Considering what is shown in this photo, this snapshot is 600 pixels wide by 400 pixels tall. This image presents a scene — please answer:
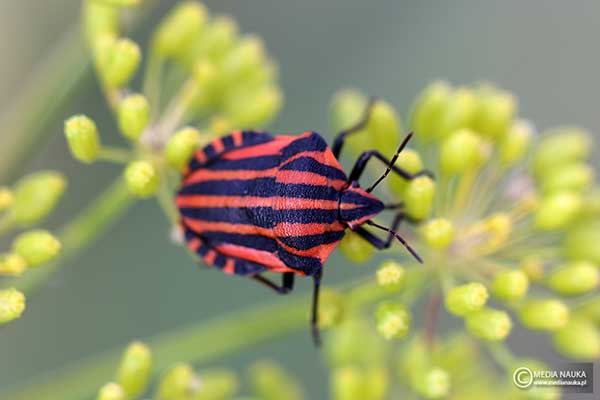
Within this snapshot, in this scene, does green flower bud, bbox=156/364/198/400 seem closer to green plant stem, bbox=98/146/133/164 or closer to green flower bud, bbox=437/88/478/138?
green plant stem, bbox=98/146/133/164

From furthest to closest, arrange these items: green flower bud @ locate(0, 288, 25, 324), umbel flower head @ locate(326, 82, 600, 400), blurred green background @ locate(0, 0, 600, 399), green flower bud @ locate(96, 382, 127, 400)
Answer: blurred green background @ locate(0, 0, 600, 399), umbel flower head @ locate(326, 82, 600, 400), green flower bud @ locate(96, 382, 127, 400), green flower bud @ locate(0, 288, 25, 324)

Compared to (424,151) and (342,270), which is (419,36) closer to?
(342,270)

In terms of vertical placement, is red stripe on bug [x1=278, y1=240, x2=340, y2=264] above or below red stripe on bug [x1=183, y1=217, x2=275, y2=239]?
Result: below

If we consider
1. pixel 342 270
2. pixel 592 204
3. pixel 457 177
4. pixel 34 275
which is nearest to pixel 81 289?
pixel 342 270

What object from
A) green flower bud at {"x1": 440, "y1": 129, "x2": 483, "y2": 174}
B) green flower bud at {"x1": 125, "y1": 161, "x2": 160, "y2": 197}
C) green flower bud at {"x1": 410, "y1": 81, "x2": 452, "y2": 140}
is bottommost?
green flower bud at {"x1": 125, "y1": 161, "x2": 160, "y2": 197}

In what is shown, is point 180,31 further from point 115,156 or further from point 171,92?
point 115,156

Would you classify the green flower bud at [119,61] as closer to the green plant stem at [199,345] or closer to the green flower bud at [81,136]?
the green flower bud at [81,136]

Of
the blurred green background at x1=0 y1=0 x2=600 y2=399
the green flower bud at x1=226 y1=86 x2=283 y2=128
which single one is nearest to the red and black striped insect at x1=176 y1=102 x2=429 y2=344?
the green flower bud at x1=226 y1=86 x2=283 y2=128
